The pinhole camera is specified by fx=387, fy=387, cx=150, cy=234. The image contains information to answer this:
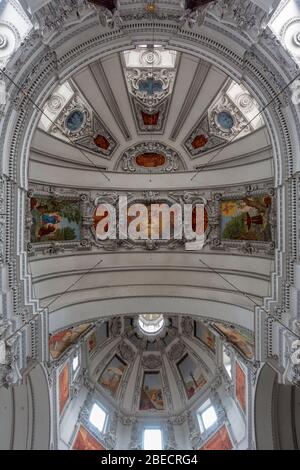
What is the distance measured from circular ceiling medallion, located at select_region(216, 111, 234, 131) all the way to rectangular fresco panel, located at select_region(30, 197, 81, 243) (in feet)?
17.8

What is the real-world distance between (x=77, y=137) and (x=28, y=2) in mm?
5915

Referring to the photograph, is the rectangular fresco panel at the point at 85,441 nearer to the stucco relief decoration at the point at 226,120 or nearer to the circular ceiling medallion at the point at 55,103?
the circular ceiling medallion at the point at 55,103

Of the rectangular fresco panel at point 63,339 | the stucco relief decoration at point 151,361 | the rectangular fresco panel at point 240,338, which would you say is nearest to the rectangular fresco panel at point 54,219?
the rectangular fresco panel at point 63,339

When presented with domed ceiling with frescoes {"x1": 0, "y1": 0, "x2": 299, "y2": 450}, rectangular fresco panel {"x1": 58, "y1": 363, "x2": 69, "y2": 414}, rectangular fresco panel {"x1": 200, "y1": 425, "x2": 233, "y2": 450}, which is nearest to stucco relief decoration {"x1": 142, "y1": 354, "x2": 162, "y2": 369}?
domed ceiling with frescoes {"x1": 0, "y1": 0, "x2": 299, "y2": 450}

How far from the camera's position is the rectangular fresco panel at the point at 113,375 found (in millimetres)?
17641

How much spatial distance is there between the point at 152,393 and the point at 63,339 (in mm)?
7560

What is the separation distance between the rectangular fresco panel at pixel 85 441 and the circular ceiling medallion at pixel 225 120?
1227cm

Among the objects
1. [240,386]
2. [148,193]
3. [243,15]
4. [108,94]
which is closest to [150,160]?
[148,193]

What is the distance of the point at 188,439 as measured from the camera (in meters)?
16.2

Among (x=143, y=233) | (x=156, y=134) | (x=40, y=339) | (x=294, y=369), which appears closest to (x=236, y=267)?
(x=143, y=233)

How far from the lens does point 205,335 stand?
17062 millimetres

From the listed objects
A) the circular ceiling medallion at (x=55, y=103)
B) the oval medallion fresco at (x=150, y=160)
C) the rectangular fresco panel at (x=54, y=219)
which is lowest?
the rectangular fresco panel at (x=54, y=219)

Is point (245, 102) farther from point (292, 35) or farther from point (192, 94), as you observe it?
point (292, 35)

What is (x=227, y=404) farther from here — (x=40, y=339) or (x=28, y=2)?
(x=28, y=2)
